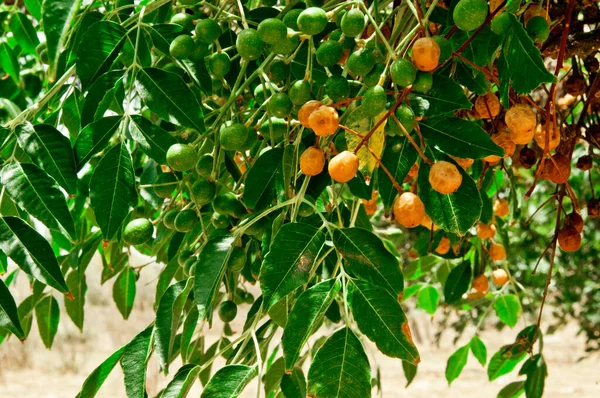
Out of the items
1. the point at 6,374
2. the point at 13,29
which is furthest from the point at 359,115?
the point at 6,374

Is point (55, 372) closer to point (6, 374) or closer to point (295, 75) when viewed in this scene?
point (6, 374)

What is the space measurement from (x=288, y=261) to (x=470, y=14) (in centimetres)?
25

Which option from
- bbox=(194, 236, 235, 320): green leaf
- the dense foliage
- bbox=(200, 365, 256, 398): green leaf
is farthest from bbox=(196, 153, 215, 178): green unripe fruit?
bbox=(200, 365, 256, 398): green leaf

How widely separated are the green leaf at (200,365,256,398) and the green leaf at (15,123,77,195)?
212 millimetres

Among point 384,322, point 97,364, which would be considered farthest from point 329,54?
point 97,364

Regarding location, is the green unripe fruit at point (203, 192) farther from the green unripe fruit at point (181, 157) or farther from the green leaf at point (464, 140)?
the green leaf at point (464, 140)

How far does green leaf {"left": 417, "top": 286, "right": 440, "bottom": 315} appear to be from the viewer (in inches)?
59.3

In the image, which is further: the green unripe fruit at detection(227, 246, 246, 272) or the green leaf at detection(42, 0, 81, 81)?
the green unripe fruit at detection(227, 246, 246, 272)

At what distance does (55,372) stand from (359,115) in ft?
12.7

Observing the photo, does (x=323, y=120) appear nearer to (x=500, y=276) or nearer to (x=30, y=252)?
(x=30, y=252)

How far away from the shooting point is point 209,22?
73cm

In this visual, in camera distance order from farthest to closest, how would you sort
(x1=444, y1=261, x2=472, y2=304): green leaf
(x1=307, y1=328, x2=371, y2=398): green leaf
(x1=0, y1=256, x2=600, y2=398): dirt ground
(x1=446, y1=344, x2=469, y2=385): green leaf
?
(x1=0, y1=256, x2=600, y2=398): dirt ground, (x1=446, y1=344, x2=469, y2=385): green leaf, (x1=444, y1=261, x2=472, y2=304): green leaf, (x1=307, y1=328, x2=371, y2=398): green leaf

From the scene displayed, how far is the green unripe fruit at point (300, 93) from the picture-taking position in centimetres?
69

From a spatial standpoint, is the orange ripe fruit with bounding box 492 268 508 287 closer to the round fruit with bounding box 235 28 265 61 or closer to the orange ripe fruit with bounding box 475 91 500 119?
the orange ripe fruit with bounding box 475 91 500 119
